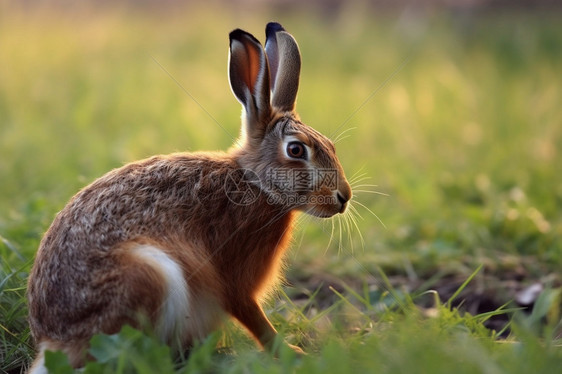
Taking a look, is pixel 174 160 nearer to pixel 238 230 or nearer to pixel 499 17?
pixel 238 230

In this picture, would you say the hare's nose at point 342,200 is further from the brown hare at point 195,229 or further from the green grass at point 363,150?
the green grass at point 363,150

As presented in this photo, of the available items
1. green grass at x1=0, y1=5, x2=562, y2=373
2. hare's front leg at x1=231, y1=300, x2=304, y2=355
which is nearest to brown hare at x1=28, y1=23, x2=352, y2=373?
hare's front leg at x1=231, y1=300, x2=304, y2=355

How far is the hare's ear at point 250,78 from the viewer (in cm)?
384

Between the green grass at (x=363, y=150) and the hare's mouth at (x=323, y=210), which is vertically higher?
the hare's mouth at (x=323, y=210)

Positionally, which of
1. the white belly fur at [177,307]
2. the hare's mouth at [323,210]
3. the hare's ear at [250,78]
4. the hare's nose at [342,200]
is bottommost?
the white belly fur at [177,307]

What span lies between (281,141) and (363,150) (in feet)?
15.0

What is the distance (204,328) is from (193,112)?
553 centimetres

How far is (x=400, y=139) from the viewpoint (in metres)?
Result: 8.74

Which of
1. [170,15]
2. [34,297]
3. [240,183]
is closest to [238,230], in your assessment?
[240,183]

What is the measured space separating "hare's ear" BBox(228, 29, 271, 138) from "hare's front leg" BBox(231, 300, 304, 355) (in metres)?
0.96

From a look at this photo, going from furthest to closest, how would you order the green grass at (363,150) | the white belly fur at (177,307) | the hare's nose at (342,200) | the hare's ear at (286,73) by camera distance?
1. the hare's ear at (286,73)
2. the hare's nose at (342,200)
3. the green grass at (363,150)
4. the white belly fur at (177,307)

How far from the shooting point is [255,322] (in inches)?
142

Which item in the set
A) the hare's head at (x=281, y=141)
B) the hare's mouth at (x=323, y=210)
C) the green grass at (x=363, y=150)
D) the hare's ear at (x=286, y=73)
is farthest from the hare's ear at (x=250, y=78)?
the green grass at (x=363, y=150)

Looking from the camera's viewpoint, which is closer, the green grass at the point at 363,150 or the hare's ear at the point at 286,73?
the green grass at the point at 363,150
